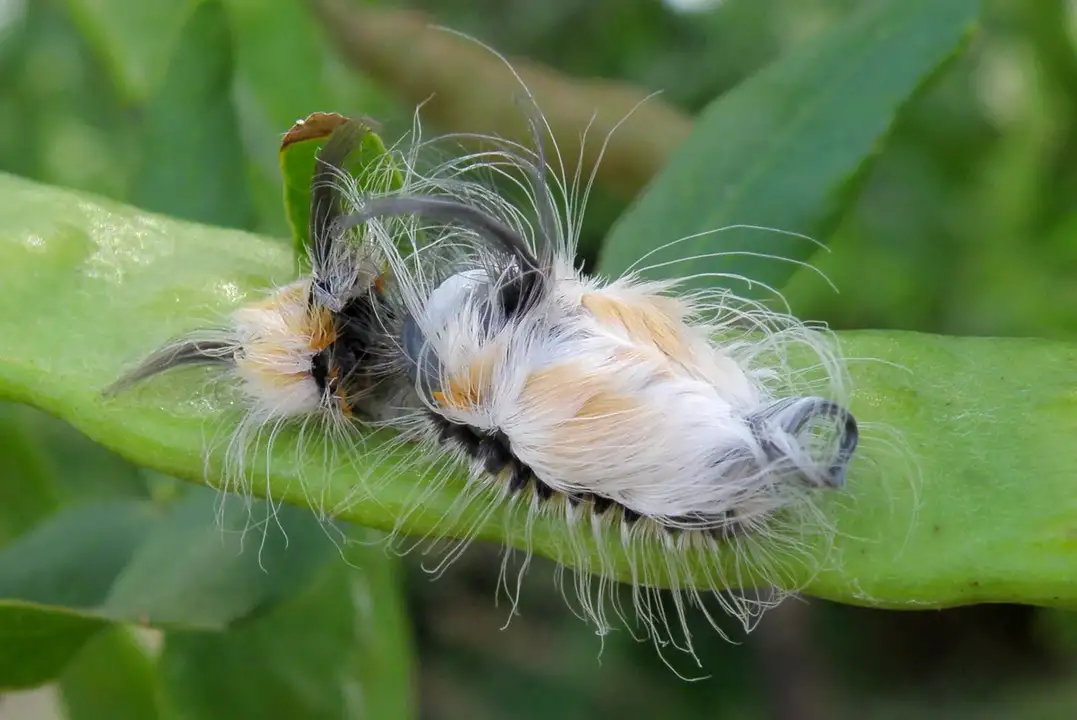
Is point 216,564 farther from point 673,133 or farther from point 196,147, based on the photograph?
point 673,133

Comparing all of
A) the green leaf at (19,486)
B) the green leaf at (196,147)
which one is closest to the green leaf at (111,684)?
the green leaf at (19,486)

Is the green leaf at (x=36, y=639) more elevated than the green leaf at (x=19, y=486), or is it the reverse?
the green leaf at (x=36, y=639)

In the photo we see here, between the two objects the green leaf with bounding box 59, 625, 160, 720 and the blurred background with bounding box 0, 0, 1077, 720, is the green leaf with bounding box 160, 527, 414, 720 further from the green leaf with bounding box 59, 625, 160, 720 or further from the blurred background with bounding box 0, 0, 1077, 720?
the blurred background with bounding box 0, 0, 1077, 720

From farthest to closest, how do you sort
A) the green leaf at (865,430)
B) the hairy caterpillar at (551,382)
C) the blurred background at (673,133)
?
the blurred background at (673,133), the hairy caterpillar at (551,382), the green leaf at (865,430)

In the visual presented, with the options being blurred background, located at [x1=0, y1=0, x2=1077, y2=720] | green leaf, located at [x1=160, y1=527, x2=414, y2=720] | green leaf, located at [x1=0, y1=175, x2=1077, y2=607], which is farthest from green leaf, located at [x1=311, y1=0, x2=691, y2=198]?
green leaf, located at [x1=0, y1=175, x2=1077, y2=607]

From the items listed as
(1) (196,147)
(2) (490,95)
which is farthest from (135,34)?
(2) (490,95)

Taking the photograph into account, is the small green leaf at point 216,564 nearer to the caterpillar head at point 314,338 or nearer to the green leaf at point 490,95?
the caterpillar head at point 314,338

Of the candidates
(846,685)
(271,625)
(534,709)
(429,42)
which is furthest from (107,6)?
(846,685)
